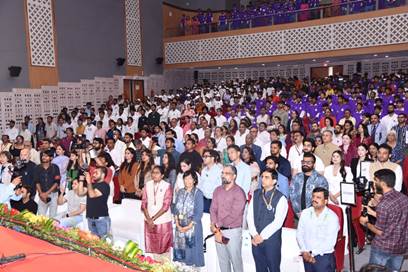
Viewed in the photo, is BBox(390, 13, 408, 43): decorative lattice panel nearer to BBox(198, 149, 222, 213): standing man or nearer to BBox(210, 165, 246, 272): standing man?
BBox(198, 149, 222, 213): standing man

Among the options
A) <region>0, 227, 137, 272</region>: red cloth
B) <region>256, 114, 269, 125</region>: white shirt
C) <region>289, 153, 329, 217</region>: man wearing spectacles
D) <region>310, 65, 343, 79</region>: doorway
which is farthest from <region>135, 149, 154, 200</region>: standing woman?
<region>310, 65, 343, 79</region>: doorway

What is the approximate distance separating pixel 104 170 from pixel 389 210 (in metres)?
3.52

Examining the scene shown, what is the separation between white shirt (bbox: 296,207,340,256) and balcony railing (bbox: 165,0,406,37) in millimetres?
13016

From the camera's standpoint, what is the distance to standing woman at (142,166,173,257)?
5379 millimetres

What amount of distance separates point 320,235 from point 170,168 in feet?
11.1

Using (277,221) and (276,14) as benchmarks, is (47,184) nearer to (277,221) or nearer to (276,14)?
(277,221)

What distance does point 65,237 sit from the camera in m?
3.23

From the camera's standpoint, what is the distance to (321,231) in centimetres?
435

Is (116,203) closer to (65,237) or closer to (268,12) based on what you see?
(65,237)

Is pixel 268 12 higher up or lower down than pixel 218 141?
higher up

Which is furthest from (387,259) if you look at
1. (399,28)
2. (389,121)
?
(399,28)

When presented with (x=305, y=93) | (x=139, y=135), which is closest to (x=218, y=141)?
(x=139, y=135)

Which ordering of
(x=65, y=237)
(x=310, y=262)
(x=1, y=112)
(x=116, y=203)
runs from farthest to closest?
(x=1, y=112), (x=116, y=203), (x=310, y=262), (x=65, y=237)

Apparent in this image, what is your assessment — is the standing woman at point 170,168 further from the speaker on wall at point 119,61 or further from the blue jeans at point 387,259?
the speaker on wall at point 119,61
